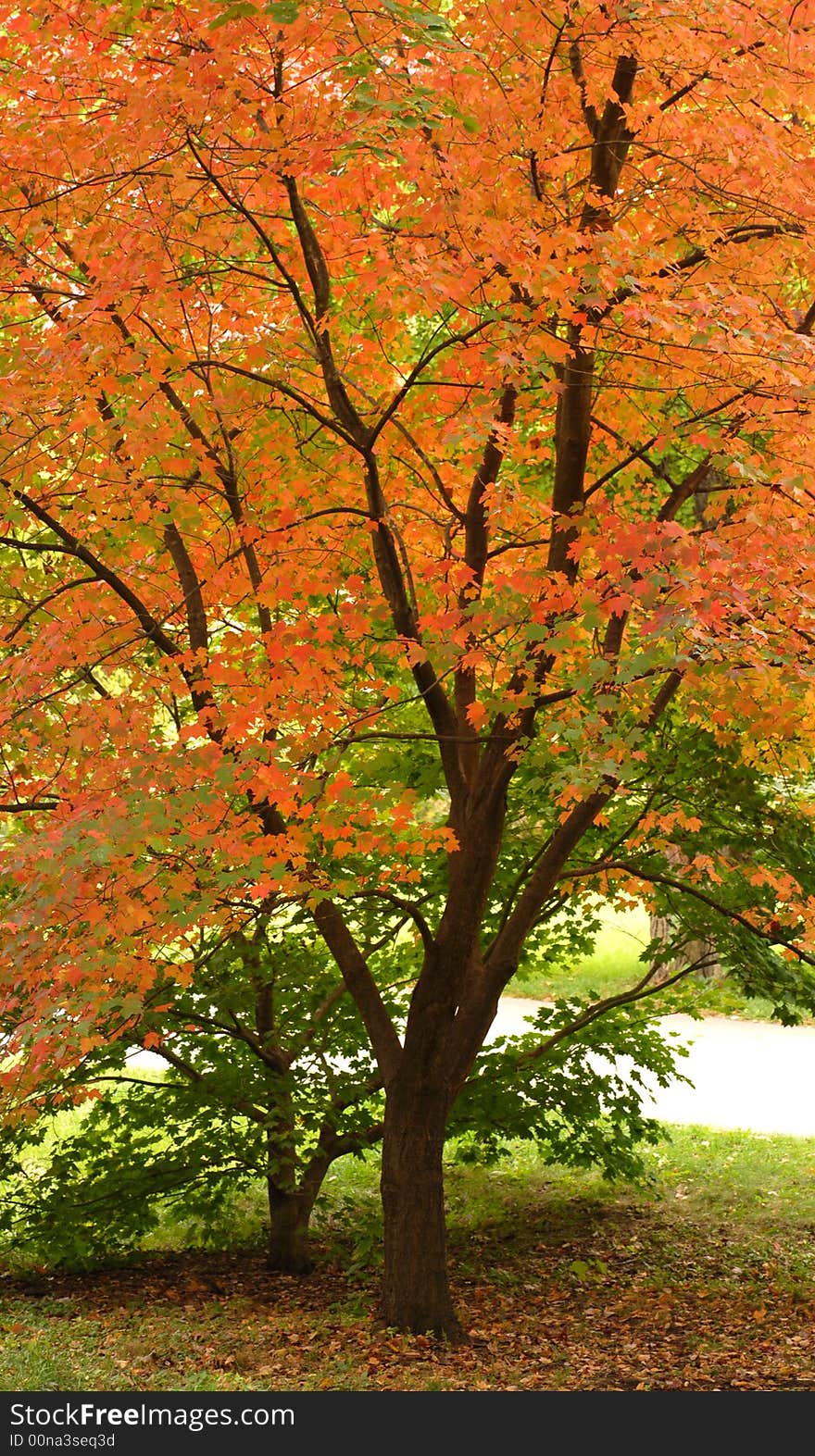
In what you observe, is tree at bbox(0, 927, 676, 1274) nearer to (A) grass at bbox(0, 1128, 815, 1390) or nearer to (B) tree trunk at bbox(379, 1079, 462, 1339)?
(A) grass at bbox(0, 1128, 815, 1390)

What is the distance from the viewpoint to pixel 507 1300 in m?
7.50

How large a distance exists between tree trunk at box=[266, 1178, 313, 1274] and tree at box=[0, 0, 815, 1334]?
1539mm

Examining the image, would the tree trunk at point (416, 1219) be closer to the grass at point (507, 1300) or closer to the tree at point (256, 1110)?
→ the grass at point (507, 1300)

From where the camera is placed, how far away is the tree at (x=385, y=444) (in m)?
4.70

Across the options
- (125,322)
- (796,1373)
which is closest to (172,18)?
(125,322)

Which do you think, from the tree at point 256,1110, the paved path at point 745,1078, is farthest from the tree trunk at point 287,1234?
the paved path at point 745,1078

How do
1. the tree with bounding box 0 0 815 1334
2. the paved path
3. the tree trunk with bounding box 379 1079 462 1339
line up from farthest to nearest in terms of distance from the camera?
1. the paved path
2. the tree trunk with bounding box 379 1079 462 1339
3. the tree with bounding box 0 0 815 1334

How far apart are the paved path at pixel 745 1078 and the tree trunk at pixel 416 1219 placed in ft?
14.7

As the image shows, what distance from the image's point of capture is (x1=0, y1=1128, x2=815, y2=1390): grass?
6020mm

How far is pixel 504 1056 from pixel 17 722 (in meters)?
3.73

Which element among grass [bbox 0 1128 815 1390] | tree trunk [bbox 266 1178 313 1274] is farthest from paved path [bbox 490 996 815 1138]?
tree trunk [bbox 266 1178 313 1274]

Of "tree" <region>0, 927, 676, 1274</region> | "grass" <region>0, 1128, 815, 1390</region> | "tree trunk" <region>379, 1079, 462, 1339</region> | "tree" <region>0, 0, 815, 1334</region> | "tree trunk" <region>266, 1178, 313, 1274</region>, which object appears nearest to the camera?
"tree" <region>0, 0, 815, 1334</region>

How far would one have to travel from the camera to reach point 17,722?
18.9 ft

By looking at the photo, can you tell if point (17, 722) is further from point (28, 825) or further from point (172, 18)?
point (172, 18)
